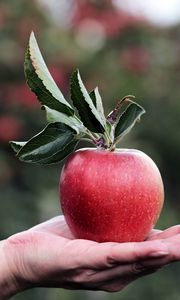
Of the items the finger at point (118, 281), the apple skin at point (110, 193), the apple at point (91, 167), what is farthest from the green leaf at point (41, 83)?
the finger at point (118, 281)

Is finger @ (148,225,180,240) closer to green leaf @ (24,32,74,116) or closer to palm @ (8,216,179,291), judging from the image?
palm @ (8,216,179,291)

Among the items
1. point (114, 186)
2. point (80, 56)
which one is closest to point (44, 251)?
point (114, 186)

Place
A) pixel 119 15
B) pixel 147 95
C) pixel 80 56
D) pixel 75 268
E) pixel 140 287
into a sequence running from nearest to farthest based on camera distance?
pixel 75 268 < pixel 140 287 < pixel 80 56 < pixel 147 95 < pixel 119 15

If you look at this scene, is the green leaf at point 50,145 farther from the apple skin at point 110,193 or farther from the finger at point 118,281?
the finger at point 118,281

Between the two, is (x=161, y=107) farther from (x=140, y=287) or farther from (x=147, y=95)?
(x=140, y=287)

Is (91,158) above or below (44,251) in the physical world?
above

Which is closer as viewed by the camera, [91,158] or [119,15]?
[91,158]

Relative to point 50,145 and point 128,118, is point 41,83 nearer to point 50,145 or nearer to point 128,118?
point 50,145
